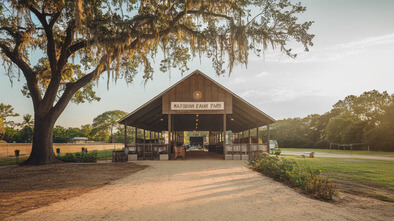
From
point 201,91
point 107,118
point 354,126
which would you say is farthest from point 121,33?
point 107,118

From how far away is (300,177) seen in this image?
6.42 meters

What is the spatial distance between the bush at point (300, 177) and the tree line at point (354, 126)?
2555 cm

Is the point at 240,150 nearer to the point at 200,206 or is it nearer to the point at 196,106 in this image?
the point at 196,106

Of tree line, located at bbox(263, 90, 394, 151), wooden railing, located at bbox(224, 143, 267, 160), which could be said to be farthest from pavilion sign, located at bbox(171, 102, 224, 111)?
tree line, located at bbox(263, 90, 394, 151)

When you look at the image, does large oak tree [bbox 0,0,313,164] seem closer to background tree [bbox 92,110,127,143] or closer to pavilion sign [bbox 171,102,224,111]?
pavilion sign [bbox 171,102,224,111]

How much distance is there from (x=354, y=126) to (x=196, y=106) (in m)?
28.8

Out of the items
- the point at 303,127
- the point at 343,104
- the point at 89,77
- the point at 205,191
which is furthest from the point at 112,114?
the point at 205,191

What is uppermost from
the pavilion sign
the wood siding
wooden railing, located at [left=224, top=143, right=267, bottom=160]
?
the wood siding

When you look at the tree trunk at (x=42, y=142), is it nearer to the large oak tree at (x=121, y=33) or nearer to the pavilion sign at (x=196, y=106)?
the large oak tree at (x=121, y=33)

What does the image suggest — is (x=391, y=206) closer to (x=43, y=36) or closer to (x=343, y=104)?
(x=43, y=36)

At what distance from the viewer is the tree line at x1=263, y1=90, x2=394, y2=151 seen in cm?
2747

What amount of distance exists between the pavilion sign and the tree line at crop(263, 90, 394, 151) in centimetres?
2290

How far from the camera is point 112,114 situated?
64.1m

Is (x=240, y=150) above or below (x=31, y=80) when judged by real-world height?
below
